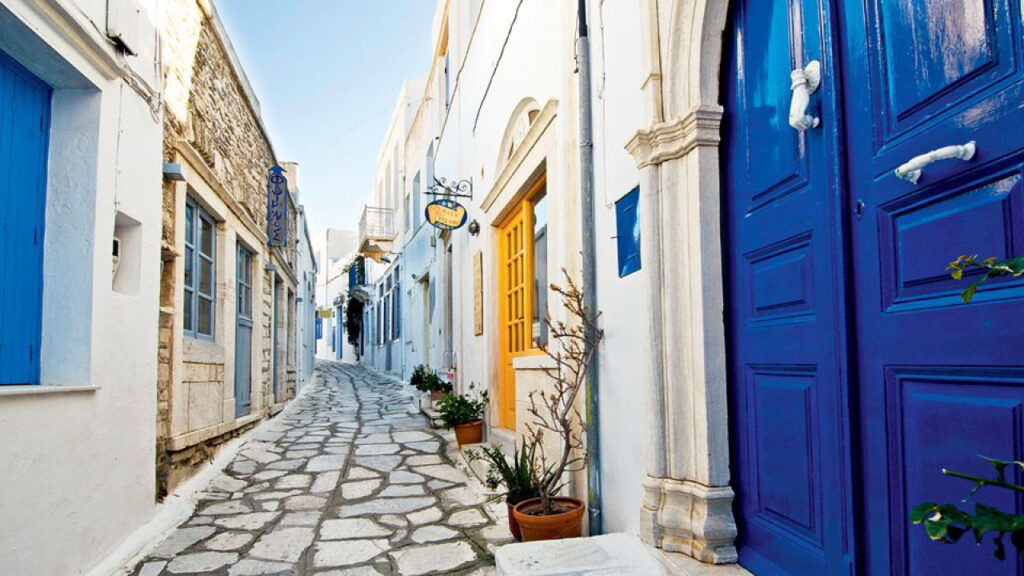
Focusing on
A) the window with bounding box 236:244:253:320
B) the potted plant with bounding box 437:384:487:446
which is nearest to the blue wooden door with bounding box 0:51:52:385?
the potted plant with bounding box 437:384:487:446

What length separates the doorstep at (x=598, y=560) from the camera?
2.36 metres

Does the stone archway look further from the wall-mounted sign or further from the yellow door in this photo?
the wall-mounted sign

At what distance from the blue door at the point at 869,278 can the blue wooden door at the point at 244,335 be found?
20.6ft

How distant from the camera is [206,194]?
18.1 ft

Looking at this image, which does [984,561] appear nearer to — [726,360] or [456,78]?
[726,360]

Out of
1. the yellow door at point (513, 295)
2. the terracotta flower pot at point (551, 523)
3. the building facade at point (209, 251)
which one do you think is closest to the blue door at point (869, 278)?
the terracotta flower pot at point (551, 523)

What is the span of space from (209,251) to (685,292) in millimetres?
5134

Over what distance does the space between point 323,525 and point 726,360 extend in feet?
9.67

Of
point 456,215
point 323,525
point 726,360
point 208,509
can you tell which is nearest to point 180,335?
point 208,509

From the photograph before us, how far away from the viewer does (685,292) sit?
2568mm

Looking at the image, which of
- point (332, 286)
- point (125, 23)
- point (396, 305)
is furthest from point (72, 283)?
point (332, 286)

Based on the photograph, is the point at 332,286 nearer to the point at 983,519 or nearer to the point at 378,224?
the point at 378,224

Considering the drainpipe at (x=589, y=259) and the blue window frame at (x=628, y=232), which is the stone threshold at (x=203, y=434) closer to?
the drainpipe at (x=589, y=259)

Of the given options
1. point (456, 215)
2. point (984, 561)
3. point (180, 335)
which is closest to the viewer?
point (984, 561)
